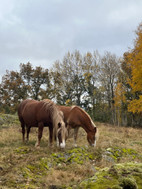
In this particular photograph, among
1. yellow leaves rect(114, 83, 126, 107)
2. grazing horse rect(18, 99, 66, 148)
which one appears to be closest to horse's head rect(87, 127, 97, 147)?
grazing horse rect(18, 99, 66, 148)

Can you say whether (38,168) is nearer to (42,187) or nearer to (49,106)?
(42,187)

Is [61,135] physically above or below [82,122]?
below

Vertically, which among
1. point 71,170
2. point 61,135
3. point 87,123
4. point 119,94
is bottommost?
point 71,170

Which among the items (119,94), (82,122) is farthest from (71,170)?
(119,94)

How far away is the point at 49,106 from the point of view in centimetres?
780

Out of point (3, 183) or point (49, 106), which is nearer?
point (3, 183)

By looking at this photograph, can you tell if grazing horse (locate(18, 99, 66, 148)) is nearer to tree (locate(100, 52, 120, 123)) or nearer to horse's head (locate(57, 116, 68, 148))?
horse's head (locate(57, 116, 68, 148))

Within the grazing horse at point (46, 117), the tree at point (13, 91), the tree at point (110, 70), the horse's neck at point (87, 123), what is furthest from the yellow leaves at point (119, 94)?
the grazing horse at point (46, 117)

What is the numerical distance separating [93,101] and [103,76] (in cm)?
495

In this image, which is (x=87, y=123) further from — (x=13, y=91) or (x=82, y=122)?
(x=13, y=91)

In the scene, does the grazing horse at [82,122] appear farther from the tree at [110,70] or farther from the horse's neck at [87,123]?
the tree at [110,70]

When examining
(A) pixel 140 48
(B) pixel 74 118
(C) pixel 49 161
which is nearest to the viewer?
(C) pixel 49 161

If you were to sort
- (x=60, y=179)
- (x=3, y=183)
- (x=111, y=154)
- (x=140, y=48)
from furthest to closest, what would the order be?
Result: 1. (x=140, y=48)
2. (x=111, y=154)
3. (x=60, y=179)
4. (x=3, y=183)

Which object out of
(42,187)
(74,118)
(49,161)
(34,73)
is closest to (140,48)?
(74,118)
